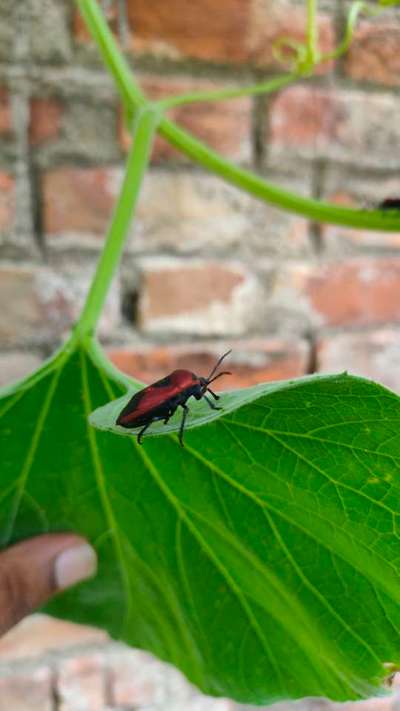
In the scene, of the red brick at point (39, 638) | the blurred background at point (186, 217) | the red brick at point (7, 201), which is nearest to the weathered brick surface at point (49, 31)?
the blurred background at point (186, 217)

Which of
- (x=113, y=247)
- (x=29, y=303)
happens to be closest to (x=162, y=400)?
(x=113, y=247)

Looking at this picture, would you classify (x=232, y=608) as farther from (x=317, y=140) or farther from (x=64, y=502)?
(x=317, y=140)

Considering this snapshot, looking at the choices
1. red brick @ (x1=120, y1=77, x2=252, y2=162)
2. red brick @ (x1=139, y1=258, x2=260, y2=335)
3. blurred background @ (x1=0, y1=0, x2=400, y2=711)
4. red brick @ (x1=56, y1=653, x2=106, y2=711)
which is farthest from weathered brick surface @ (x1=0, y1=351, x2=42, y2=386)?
red brick @ (x1=56, y1=653, x2=106, y2=711)

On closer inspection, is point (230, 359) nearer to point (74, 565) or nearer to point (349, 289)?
point (349, 289)

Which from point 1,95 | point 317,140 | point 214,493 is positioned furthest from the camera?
point 317,140

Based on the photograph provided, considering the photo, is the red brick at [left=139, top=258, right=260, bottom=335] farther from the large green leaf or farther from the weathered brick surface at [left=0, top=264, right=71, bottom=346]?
the large green leaf

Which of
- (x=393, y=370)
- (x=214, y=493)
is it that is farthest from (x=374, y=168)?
(x=214, y=493)
